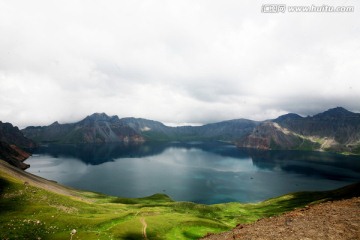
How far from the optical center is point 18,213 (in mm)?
48375

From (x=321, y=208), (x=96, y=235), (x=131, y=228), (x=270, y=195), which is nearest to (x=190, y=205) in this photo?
(x=131, y=228)

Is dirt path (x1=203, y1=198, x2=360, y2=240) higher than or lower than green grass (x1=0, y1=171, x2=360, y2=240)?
higher

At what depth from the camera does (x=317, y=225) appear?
23734 millimetres

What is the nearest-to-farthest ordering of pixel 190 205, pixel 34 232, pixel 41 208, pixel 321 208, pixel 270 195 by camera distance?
pixel 321 208
pixel 34 232
pixel 41 208
pixel 190 205
pixel 270 195

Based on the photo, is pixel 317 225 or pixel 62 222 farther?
pixel 62 222

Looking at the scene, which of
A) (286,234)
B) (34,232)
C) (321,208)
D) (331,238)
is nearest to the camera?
(331,238)

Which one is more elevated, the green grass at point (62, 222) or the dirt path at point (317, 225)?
the dirt path at point (317, 225)

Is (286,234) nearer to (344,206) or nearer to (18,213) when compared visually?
(344,206)

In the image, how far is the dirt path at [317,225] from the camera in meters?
21.6

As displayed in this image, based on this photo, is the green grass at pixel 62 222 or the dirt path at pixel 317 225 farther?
the green grass at pixel 62 222

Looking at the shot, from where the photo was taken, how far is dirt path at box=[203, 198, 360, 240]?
2159cm

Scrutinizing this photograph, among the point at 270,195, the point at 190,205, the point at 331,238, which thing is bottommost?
the point at 270,195

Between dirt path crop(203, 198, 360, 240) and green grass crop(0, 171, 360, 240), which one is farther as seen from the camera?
green grass crop(0, 171, 360, 240)

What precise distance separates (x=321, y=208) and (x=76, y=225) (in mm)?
41277
